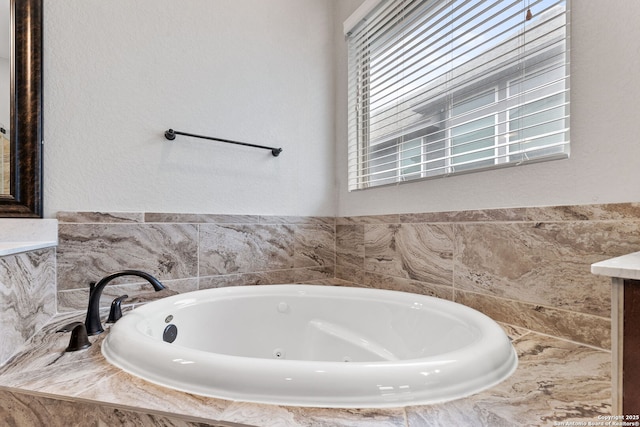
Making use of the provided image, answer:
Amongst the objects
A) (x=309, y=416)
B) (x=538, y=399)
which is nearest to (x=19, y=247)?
(x=309, y=416)

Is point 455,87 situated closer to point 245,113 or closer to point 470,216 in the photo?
point 470,216

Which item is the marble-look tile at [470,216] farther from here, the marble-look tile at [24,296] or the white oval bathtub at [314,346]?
the marble-look tile at [24,296]

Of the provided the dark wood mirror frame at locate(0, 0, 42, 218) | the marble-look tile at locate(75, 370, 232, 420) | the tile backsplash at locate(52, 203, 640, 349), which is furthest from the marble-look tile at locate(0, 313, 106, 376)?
the dark wood mirror frame at locate(0, 0, 42, 218)

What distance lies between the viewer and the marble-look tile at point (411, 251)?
1196 mm

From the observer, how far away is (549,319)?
88 centimetres

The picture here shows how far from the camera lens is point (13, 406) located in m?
0.59

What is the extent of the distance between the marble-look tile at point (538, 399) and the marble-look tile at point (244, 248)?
3.84ft

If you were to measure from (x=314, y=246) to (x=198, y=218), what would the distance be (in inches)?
26.4

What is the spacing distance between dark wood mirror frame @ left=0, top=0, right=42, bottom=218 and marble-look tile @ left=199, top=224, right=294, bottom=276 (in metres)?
0.65

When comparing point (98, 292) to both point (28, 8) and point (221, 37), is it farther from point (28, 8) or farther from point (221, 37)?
point (221, 37)

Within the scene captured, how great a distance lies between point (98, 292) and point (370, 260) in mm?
1170

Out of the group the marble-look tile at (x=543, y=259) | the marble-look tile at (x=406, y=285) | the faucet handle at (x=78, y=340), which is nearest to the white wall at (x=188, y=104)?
the marble-look tile at (x=406, y=285)

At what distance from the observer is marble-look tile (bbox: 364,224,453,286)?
47.1 inches

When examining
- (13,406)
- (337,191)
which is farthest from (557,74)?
(13,406)
